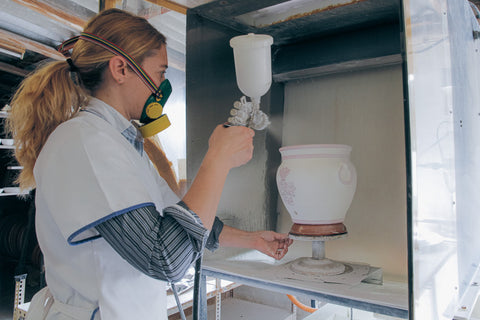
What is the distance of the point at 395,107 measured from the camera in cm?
138

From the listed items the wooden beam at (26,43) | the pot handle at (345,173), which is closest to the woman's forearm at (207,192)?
the pot handle at (345,173)

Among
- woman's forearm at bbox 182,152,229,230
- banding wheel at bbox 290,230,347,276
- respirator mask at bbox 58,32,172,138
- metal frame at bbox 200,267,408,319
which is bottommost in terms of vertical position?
metal frame at bbox 200,267,408,319

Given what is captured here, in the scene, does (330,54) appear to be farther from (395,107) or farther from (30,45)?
(30,45)

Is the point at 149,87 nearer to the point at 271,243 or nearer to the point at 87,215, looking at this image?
the point at 87,215

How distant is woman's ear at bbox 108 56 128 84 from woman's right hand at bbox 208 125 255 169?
258 mm

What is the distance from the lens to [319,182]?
117 centimetres

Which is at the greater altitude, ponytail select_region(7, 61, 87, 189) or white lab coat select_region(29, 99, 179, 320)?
ponytail select_region(7, 61, 87, 189)

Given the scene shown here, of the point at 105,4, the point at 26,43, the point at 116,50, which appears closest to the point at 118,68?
the point at 116,50

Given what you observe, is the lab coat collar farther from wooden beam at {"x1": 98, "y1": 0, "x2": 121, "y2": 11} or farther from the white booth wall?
the white booth wall

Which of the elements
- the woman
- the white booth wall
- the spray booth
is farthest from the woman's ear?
the white booth wall

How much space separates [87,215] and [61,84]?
38 centimetres

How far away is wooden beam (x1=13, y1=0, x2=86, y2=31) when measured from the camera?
6.82 feet

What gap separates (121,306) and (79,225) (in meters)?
0.20

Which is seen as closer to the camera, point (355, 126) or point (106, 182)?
point (106, 182)
